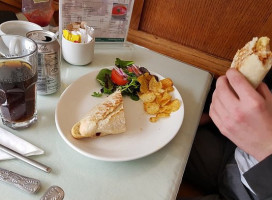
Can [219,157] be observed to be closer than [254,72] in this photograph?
No

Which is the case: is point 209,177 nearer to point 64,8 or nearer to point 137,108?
point 137,108

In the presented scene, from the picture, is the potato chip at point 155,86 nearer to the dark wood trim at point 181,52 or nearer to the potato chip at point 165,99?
the potato chip at point 165,99

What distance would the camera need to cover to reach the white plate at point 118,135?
0.62 m

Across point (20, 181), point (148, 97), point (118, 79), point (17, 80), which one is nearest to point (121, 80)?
point (118, 79)

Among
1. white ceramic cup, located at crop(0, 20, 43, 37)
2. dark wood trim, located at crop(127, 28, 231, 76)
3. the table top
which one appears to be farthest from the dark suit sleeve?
white ceramic cup, located at crop(0, 20, 43, 37)

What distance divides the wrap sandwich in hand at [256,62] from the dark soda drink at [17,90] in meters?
0.53

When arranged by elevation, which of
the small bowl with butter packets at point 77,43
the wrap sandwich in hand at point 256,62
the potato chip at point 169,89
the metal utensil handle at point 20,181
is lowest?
the metal utensil handle at point 20,181

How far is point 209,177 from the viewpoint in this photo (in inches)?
38.1

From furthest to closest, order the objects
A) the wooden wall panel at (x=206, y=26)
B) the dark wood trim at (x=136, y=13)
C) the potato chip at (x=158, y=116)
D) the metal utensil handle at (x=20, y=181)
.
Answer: the dark wood trim at (x=136, y=13)
the wooden wall panel at (x=206, y=26)
the potato chip at (x=158, y=116)
the metal utensil handle at (x=20, y=181)

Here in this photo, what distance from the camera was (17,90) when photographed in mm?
609

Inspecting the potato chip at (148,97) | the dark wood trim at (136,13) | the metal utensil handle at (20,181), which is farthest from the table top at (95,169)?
the dark wood trim at (136,13)

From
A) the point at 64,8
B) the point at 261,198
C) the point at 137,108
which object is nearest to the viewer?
the point at 261,198

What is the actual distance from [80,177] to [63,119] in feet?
0.59

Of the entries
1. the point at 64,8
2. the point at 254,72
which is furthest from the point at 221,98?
the point at 64,8
